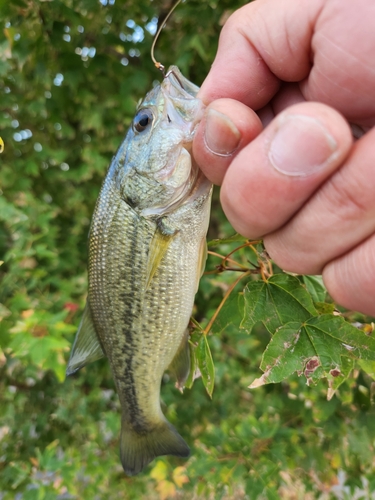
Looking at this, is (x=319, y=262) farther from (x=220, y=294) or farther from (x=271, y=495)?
(x=220, y=294)

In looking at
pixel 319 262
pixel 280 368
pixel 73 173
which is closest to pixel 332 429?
pixel 280 368

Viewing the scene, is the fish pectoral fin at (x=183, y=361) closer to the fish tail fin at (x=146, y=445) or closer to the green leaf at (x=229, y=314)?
the green leaf at (x=229, y=314)

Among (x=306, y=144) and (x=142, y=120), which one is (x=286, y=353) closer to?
(x=306, y=144)

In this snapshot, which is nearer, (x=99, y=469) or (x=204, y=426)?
(x=99, y=469)

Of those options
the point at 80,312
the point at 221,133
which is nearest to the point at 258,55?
the point at 221,133

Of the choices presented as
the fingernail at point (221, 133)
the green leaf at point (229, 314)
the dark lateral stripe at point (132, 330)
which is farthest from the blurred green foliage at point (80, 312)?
the fingernail at point (221, 133)
